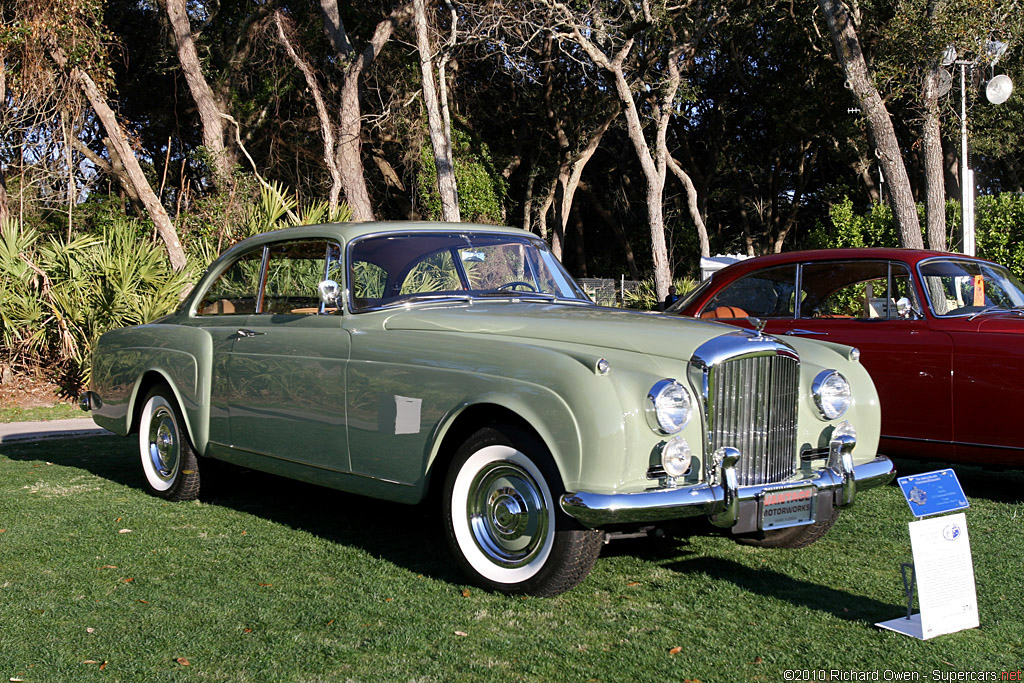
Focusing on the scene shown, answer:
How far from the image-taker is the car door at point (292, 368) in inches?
207

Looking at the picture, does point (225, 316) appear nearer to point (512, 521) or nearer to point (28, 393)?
point (512, 521)

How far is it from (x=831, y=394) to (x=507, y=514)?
172 centimetres

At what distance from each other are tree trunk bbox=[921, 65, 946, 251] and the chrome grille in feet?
43.7

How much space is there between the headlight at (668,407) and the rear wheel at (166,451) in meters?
3.61

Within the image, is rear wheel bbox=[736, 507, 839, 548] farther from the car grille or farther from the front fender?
the front fender

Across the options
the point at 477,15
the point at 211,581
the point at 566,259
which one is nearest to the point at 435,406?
the point at 211,581

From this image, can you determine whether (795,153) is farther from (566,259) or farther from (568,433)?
(568,433)

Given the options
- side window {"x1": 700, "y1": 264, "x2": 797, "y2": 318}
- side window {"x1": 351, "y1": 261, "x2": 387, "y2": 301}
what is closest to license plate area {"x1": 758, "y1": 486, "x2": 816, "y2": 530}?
side window {"x1": 351, "y1": 261, "x2": 387, "y2": 301}

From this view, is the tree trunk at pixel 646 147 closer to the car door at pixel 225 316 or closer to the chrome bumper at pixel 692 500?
the car door at pixel 225 316

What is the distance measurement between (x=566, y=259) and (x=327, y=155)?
1746cm

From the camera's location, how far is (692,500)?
4051mm

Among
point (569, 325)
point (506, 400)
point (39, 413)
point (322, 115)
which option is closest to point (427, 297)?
point (569, 325)

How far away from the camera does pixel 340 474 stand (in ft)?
17.1

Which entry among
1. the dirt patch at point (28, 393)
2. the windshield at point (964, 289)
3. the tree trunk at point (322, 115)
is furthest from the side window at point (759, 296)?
the tree trunk at point (322, 115)
